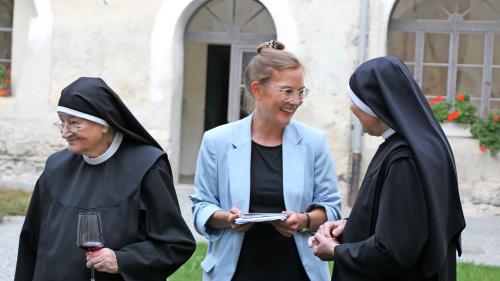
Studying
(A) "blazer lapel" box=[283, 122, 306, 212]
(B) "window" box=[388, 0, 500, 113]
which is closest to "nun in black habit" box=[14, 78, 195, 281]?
(A) "blazer lapel" box=[283, 122, 306, 212]

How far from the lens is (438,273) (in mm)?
3568

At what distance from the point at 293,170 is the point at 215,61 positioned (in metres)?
12.3

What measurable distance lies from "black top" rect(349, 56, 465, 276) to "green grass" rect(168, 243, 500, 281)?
4070 millimetres

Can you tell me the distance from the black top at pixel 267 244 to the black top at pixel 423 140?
89cm

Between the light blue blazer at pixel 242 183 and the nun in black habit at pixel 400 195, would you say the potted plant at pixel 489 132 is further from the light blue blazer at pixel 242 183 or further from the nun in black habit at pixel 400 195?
the nun in black habit at pixel 400 195

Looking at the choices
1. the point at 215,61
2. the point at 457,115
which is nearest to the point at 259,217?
the point at 457,115

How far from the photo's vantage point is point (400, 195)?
3.47 metres

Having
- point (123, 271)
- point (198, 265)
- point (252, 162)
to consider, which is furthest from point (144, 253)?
point (198, 265)

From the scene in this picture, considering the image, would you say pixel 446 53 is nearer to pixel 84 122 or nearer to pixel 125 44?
pixel 125 44

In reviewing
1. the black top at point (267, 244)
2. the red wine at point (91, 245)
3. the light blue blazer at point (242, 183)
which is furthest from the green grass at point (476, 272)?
the red wine at point (91, 245)

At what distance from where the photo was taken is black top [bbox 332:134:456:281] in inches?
136

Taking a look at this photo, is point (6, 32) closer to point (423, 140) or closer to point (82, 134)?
point (82, 134)

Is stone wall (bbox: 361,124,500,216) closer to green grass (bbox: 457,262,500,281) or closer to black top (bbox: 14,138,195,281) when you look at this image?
green grass (bbox: 457,262,500,281)

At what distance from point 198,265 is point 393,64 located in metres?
4.76
